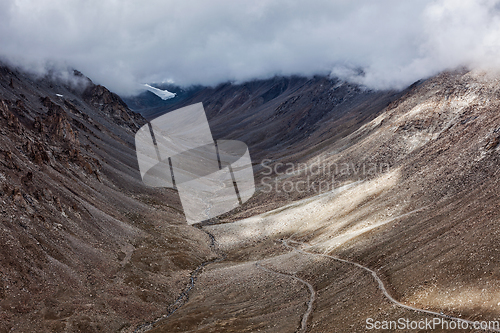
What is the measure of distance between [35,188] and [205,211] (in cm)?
4291

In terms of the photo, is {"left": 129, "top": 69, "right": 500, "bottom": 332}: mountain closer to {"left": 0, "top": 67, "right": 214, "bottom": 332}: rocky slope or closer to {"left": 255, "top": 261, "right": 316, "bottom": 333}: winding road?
{"left": 255, "top": 261, "right": 316, "bottom": 333}: winding road

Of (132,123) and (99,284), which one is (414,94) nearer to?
(99,284)

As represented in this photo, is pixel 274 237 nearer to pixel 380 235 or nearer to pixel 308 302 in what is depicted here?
pixel 380 235

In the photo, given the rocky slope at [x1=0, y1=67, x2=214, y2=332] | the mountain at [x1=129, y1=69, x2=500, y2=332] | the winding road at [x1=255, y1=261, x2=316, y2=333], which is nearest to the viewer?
the mountain at [x1=129, y1=69, x2=500, y2=332]

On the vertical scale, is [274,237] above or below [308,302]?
above

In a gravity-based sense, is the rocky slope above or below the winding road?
above

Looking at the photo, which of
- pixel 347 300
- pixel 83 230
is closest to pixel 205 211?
pixel 83 230

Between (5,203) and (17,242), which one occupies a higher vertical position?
(5,203)

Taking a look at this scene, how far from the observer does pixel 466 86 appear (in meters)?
81.0

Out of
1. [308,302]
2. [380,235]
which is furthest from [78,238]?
[380,235]

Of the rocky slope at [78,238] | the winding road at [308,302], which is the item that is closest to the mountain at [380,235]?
the winding road at [308,302]

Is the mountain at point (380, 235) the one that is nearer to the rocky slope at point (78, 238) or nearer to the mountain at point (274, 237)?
the mountain at point (274, 237)

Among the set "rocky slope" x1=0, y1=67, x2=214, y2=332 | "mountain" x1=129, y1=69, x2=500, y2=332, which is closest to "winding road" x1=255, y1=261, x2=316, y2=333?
"mountain" x1=129, y1=69, x2=500, y2=332

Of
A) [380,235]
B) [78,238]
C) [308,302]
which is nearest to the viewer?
[308,302]
